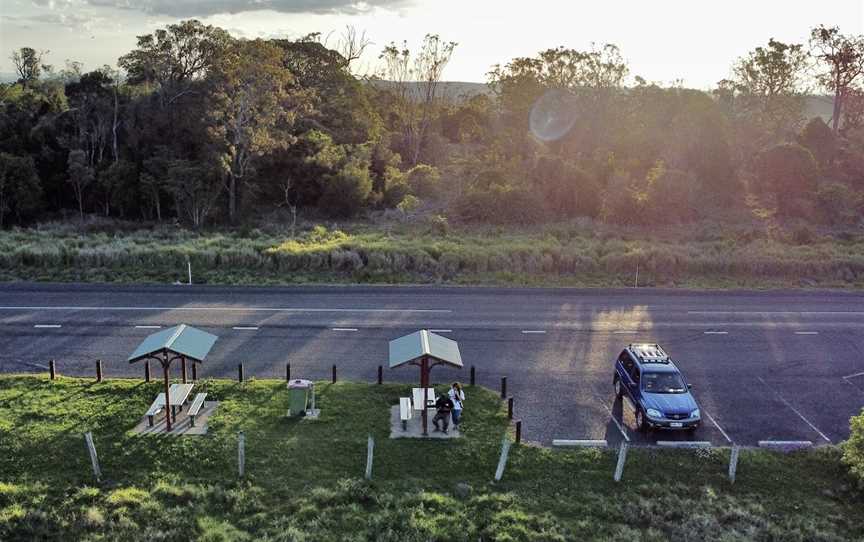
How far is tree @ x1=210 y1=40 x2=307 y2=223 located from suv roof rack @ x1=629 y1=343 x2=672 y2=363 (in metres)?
31.8

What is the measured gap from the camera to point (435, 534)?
12.2m

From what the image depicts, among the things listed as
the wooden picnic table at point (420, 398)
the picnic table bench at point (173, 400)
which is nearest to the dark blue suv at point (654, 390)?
the wooden picnic table at point (420, 398)

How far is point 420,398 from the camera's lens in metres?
17.1

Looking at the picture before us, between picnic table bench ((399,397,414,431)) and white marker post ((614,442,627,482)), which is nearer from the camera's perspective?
white marker post ((614,442,627,482))

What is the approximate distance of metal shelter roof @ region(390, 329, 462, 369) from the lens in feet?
52.2

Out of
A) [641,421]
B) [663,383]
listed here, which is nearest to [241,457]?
[641,421]

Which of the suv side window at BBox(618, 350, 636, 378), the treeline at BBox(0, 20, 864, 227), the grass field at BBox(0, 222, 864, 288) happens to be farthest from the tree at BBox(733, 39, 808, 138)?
the suv side window at BBox(618, 350, 636, 378)

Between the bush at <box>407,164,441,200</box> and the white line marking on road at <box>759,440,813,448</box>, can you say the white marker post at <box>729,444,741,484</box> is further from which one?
the bush at <box>407,164,441,200</box>

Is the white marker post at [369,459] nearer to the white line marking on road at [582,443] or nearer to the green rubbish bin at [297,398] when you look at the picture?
the green rubbish bin at [297,398]

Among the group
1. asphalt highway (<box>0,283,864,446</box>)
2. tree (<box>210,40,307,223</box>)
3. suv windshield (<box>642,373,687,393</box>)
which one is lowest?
asphalt highway (<box>0,283,864,446</box>)

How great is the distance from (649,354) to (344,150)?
3576 cm

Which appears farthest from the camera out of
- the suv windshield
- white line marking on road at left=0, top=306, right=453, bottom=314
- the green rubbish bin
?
white line marking on road at left=0, top=306, right=453, bottom=314

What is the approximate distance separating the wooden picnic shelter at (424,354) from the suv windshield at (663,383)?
4824 millimetres

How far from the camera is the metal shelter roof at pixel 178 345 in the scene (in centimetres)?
1570
